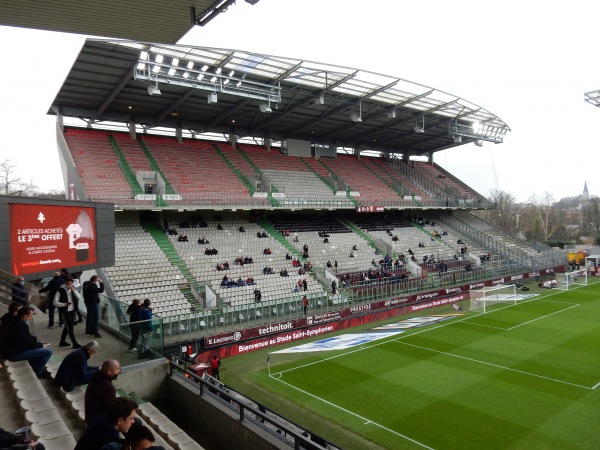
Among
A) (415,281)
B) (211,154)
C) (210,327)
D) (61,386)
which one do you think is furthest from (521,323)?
(211,154)

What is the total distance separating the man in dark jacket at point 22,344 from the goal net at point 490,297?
81.7ft

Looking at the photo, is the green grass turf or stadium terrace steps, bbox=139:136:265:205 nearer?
the green grass turf

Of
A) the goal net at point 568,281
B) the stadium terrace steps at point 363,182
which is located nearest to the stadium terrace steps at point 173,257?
the stadium terrace steps at point 363,182

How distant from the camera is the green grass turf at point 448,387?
446 inches

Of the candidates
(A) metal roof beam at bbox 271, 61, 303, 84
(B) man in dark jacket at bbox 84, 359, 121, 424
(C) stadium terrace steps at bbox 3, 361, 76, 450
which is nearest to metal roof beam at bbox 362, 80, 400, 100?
(A) metal roof beam at bbox 271, 61, 303, 84

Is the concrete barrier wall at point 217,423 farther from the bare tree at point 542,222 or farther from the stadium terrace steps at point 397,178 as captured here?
the bare tree at point 542,222

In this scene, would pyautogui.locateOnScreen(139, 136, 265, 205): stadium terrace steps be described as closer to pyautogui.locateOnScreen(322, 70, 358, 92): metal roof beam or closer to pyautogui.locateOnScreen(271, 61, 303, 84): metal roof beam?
pyautogui.locateOnScreen(271, 61, 303, 84): metal roof beam

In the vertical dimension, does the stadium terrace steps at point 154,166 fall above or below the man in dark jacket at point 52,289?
above

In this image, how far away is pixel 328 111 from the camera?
35.2m

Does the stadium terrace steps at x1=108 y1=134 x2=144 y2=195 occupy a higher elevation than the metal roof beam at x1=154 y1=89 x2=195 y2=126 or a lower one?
lower

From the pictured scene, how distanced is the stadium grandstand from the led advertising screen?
1.26 m

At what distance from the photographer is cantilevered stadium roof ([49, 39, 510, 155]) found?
2394 centimetres

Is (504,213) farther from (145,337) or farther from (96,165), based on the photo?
(145,337)

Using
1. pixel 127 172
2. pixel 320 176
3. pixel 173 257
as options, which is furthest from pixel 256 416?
pixel 320 176
